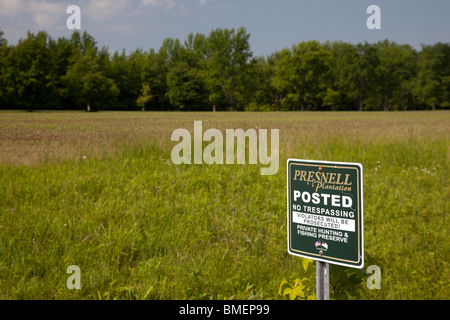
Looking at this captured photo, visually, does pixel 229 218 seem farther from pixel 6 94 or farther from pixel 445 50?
pixel 445 50

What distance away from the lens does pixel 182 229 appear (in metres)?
4.87

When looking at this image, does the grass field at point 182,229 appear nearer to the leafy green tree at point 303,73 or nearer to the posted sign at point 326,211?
the posted sign at point 326,211

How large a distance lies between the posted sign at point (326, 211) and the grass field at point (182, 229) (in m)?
0.52

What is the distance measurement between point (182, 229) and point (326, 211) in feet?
10.9

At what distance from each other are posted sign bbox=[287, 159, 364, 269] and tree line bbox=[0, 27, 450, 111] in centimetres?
4014

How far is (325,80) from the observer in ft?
226

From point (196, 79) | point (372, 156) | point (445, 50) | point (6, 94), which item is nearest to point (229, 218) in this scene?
point (372, 156)

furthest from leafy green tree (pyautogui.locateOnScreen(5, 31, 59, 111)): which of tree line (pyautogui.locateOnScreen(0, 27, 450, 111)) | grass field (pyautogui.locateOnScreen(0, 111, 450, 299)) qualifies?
grass field (pyautogui.locateOnScreen(0, 111, 450, 299))

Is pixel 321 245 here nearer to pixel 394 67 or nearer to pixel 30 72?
pixel 30 72

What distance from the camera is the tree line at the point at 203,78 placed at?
Result: 1597 inches

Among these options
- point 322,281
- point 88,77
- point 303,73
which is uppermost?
point 303,73

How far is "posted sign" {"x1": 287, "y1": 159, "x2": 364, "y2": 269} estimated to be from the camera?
69.4 inches

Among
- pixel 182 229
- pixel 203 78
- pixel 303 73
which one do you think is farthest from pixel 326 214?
pixel 303 73

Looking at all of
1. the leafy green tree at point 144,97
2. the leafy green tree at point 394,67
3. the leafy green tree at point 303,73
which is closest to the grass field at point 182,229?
the leafy green tree at point 144,97
